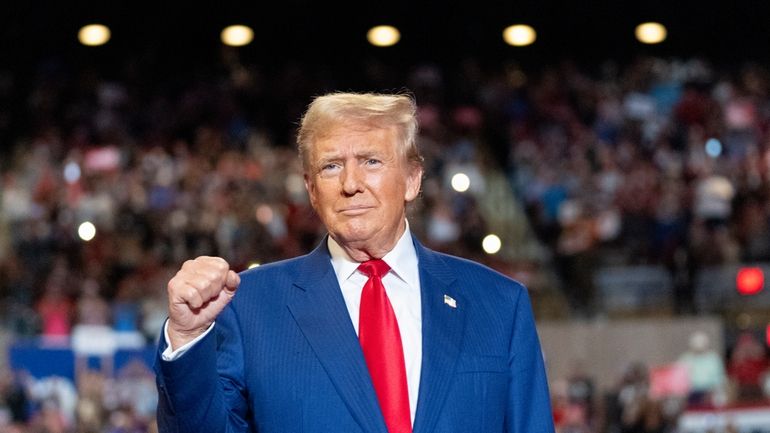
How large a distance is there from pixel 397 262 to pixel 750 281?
38.3 feet

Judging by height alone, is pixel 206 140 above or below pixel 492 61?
below

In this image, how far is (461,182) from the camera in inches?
634

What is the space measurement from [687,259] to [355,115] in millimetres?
11807

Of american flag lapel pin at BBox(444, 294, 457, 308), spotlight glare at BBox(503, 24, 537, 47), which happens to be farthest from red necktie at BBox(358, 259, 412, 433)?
spotlight glare at BBox(503, 24, 537, 47)

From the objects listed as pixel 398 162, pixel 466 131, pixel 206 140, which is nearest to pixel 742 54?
pixel 466 131

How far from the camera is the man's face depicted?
11.2ft

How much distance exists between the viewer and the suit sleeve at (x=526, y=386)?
347cm

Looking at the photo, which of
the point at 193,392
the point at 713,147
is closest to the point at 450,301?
the point at 193,392

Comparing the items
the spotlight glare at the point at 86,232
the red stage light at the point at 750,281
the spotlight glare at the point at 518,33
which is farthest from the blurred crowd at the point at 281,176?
the spotlight glare at the point at 518,33

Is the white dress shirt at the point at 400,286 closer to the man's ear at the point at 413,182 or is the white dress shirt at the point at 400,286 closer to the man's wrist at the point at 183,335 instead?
the man's ear at the point at 413,182

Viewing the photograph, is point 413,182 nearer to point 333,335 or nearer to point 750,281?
point 333,335

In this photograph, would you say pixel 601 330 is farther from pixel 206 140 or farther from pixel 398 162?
pixel 398 162

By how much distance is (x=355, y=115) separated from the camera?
3443mm

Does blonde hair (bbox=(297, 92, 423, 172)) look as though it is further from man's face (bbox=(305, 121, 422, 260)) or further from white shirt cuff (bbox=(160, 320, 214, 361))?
white shirt cuff (bbox=(160, 320, 214, 361))
